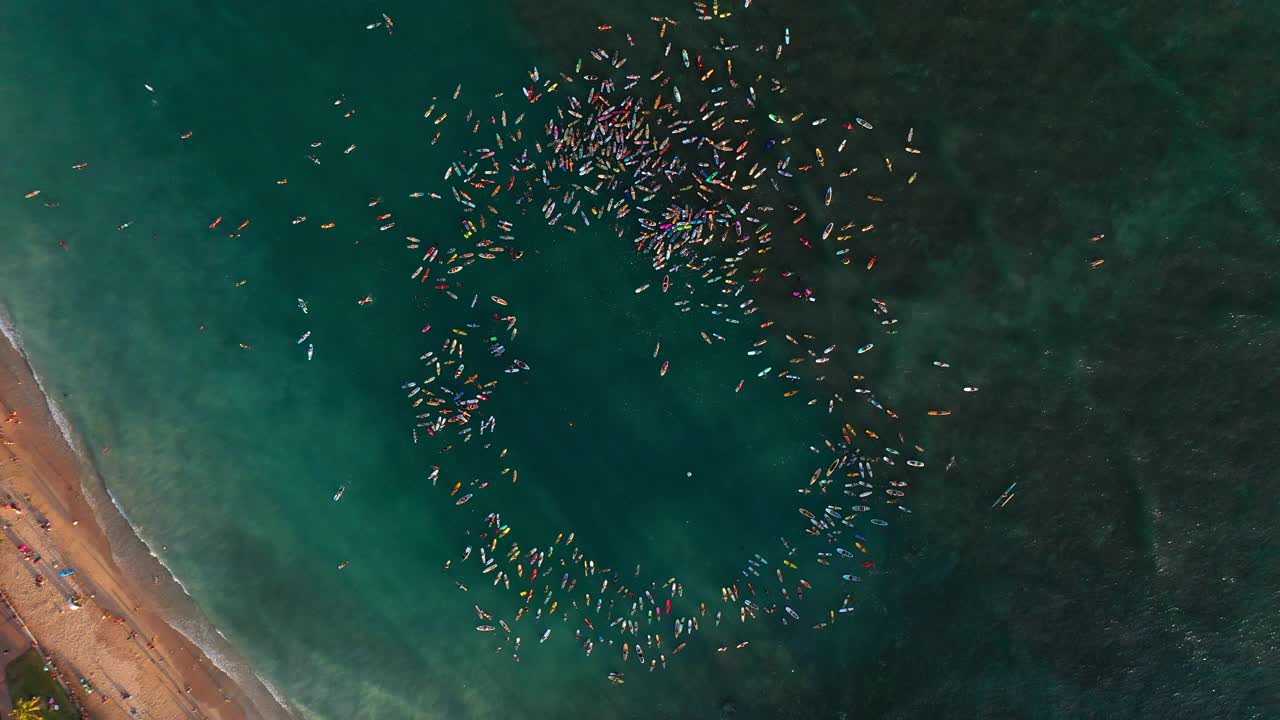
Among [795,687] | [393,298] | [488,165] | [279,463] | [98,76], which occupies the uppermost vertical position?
[98,76]

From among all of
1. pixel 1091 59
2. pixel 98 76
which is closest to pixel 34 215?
pixel 98 76

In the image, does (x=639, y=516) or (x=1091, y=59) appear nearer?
A: (x=1091, y=59)

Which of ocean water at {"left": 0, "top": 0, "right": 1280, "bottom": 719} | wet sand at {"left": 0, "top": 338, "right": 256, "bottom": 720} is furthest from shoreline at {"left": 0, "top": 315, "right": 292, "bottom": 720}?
ocean water at {"left": 0, "top": 0, "right": 1280, "bottom": 719}

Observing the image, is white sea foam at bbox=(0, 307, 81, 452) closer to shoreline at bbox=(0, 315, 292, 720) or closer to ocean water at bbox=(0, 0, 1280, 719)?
shoreline at bbox=(0, 315, 292, 720)

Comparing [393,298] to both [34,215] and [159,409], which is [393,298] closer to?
[159,409]

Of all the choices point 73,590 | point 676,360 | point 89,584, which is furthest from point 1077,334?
point 73,590

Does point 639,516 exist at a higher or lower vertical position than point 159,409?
lower

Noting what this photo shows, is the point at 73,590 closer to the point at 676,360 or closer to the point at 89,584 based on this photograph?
the point at 89,584
